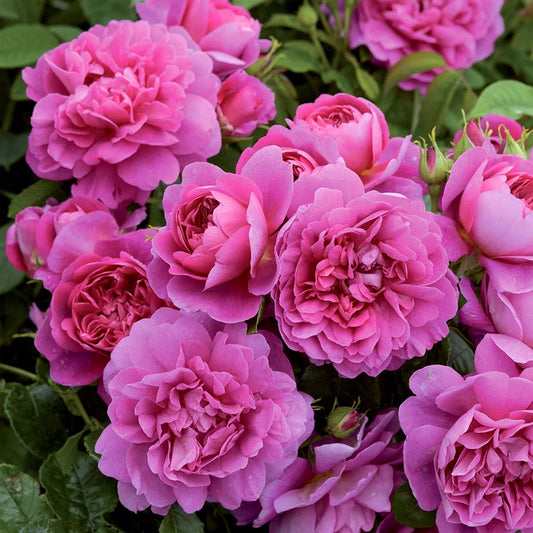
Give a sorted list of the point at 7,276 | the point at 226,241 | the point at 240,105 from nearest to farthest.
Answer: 1. the point at 226,241
2. the point at 240,105
3. the point at 7,276

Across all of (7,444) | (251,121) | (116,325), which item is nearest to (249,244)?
(116,325)

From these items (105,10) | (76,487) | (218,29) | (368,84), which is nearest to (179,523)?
(76,487)

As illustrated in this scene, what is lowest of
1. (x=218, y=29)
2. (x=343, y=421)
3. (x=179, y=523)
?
(x=179, y=523)

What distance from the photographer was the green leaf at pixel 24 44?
866 mm

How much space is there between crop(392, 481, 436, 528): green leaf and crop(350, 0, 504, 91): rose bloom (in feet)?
1.74

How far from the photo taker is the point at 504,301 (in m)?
0.50

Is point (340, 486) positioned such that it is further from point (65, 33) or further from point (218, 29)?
point (65, 33)

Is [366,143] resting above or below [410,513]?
above

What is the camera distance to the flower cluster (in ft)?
1.57

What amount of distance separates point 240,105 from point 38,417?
0.35m

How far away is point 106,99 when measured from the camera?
2.04 feet

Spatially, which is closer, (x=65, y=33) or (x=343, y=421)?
(x=343, y=421)

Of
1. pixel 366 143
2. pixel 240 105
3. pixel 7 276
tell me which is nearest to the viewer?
pixel 366 143

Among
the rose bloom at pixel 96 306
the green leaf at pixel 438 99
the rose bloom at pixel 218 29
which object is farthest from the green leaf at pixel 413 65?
the rose bloom at pixel 96 306
